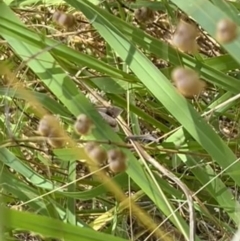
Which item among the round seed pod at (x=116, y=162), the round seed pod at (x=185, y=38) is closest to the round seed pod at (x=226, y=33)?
the round seed pod at (x=185, y=38)

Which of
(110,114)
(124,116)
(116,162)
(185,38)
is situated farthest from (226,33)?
(124,116)

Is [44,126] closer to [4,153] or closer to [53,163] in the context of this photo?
[4,153]

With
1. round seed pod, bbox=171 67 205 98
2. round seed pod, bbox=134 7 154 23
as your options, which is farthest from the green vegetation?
round seed pod, bbox=171 67 205 98

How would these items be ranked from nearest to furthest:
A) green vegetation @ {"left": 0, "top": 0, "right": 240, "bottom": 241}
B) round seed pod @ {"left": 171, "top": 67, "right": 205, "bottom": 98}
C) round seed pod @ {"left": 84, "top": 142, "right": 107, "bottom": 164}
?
1. round seed pod @ {"left": 171, "top": 67, "right": 205, "bottom": 98}
2. round seed pod @ {"left": 84, "top": 142, "right": 107, "bottom": 164}
3. green vegetation @ {"left": 0, "top": 0, "right": 240, "bottom": 241}

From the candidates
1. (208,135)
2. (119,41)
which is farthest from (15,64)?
(208,135)

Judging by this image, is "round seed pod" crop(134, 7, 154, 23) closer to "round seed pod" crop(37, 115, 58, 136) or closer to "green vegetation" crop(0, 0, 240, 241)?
"green vegetation" crop(0, 0, 240, 241)

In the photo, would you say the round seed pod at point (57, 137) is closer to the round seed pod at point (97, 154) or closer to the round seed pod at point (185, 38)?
the round seed pod at point (97, 154)
